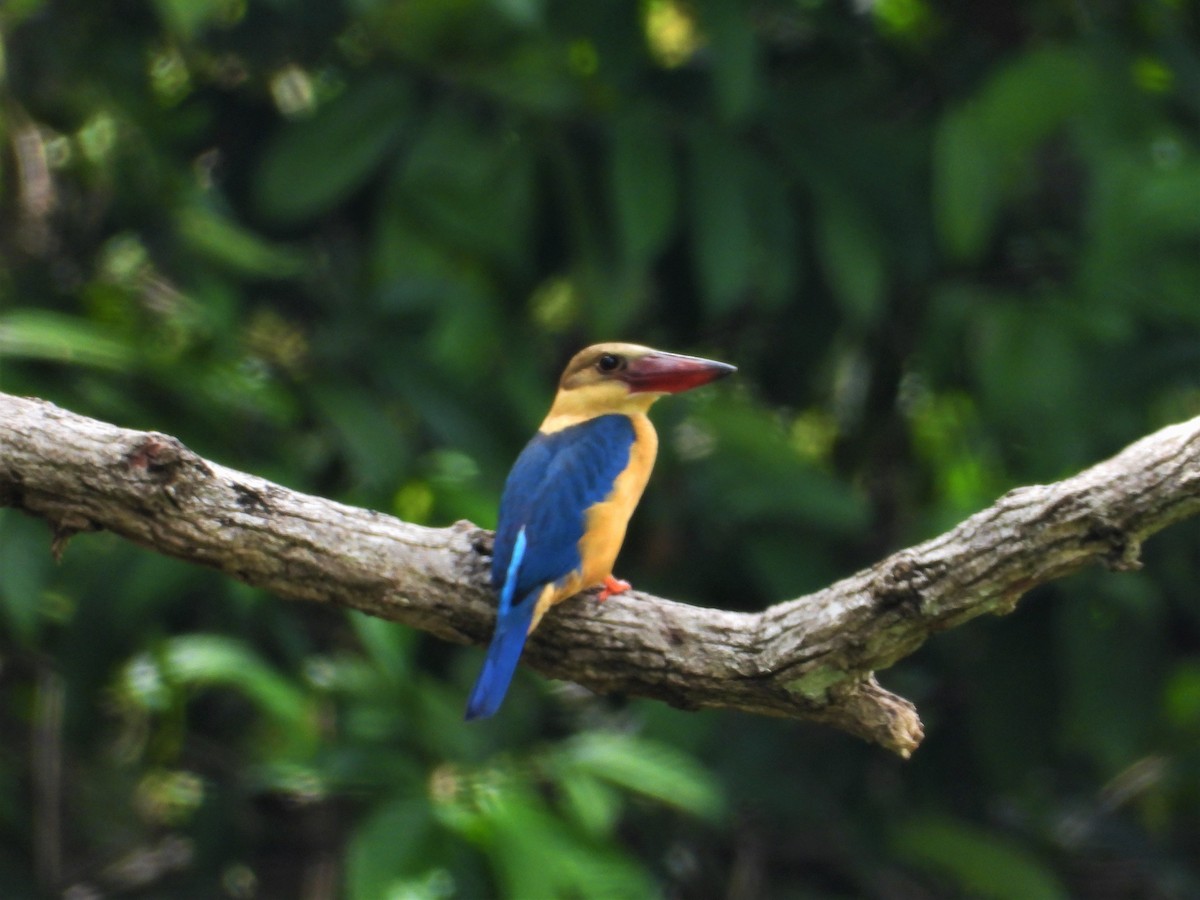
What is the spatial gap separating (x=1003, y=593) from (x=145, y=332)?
252 cm

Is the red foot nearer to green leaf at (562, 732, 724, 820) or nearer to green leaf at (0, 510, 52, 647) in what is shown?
green leaf at (562, 732, 724, 820)

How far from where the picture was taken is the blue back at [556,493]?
10.3 feet

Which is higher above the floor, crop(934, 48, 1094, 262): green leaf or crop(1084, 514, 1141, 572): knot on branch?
crop(934, 48, 1094, 262): green leaf

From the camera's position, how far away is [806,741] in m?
5.36

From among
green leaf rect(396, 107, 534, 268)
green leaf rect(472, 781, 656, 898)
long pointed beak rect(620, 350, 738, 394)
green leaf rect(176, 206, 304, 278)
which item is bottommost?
green leaf rect(472, 781, 656, 898)

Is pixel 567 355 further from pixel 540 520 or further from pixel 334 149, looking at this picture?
pixel 540 520

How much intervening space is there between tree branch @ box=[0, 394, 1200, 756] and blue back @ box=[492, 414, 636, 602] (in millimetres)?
95

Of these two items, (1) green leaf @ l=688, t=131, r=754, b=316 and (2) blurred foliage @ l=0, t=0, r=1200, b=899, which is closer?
(2) blurred foliage @ l=0, t=0, r=1200, b=899

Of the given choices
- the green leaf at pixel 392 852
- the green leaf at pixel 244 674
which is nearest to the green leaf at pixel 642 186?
the green leaf at pixel 244 674

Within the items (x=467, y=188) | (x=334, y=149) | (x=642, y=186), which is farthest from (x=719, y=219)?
(x=334, y=149)

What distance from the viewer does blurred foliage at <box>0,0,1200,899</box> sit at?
402 cm

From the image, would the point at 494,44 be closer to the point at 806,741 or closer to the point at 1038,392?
the point at 1038,392

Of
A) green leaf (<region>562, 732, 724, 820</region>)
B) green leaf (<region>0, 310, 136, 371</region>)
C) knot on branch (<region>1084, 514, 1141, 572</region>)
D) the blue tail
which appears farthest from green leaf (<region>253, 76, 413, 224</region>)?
knot on branch (<region>1084, 514, 1141, 572</region>)

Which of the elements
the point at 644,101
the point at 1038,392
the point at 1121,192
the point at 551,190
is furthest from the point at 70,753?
the point at 1121,192
